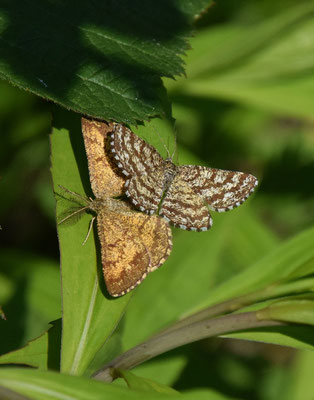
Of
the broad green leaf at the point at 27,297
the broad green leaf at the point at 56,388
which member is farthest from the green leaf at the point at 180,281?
the broad green leaf at the point at 56,388

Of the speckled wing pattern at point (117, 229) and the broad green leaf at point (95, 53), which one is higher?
the broad green leaf at point (95, 53)

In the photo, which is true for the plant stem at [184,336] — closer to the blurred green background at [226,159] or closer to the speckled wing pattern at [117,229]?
the speckled wing pattern at [117,229]

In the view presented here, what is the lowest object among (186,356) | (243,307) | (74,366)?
(186,356)

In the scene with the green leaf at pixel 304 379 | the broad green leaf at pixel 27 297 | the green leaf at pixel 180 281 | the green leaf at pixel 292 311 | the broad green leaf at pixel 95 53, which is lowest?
the green leaf at pixel 304 379

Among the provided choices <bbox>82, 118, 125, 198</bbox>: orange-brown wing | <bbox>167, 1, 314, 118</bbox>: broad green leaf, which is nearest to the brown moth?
<bbox>82, 118, 125, 198</bbox>: orange-brown wing

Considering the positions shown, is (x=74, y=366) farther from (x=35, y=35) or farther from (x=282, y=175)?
(x=282, y=175)

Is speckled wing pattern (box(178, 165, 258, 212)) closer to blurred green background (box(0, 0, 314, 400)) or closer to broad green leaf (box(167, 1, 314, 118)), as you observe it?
blurred green background (box(0, 0, 314, 400))

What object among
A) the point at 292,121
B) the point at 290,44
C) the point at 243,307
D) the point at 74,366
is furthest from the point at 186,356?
the point at 292,121

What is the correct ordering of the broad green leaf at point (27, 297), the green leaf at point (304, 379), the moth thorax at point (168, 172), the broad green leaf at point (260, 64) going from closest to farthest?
the moth thorax at point (168, 172) → the broad green leaf at point (27, 297) → the green leaf at point (304, 379) → the broad green leaf at point (260, 64)
